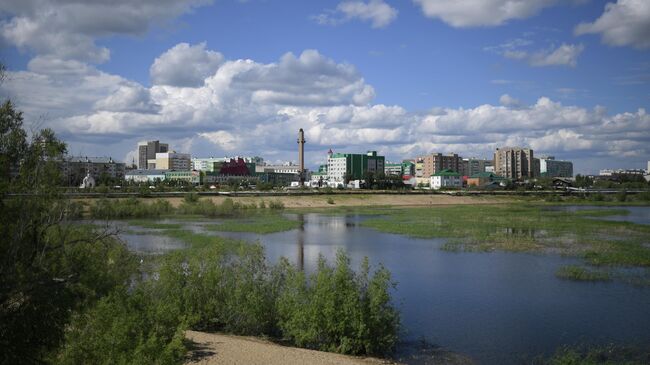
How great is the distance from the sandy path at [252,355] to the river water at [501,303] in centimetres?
269

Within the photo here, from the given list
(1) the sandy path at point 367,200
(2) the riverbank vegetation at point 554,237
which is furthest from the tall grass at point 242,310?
(1) the sandy path at point 367,200

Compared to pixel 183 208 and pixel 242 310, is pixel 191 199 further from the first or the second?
pixel 242 310

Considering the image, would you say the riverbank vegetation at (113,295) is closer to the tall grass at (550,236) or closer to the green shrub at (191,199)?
the tall grass at (550,236)

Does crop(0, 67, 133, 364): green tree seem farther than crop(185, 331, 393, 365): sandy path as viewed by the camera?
No

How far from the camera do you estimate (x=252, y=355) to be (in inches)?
611

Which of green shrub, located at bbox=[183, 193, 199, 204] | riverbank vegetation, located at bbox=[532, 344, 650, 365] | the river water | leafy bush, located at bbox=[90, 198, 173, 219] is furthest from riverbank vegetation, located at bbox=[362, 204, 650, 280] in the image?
green shrub, located at bbox=[183, 193, 199, 204]

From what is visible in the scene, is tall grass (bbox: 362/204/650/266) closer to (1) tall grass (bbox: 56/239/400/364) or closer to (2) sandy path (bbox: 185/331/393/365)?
(1) tall grass (bbox: 56/239/400/364)

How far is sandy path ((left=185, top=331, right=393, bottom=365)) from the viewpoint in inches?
590

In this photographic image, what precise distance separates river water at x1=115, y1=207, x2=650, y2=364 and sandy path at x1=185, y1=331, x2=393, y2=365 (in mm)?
2686

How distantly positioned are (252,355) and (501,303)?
13.2m

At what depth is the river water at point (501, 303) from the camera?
18.7 meters

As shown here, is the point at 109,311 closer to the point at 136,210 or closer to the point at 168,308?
the point at 168,308

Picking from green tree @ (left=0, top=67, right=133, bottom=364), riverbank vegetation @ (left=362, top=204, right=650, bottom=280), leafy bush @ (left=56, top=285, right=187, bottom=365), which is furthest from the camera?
riverbank vegetation @ (left=362, top=204, right=650, bottom=280)

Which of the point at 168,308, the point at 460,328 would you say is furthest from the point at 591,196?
the point at 168,308
